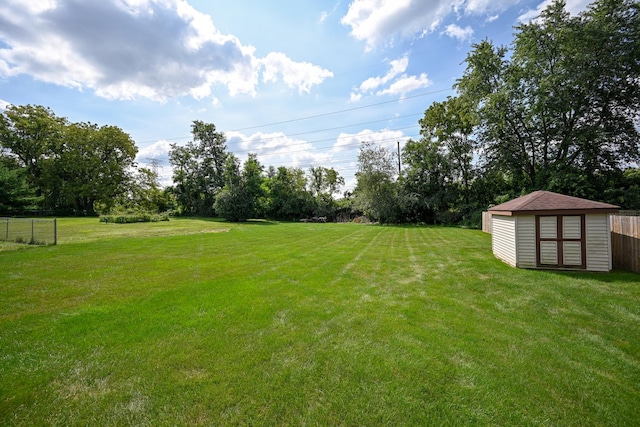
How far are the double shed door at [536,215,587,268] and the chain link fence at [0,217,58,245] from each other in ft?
58.4

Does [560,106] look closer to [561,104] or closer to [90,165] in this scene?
[561,104]

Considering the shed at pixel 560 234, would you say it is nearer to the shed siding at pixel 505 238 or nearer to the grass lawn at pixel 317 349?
the shed siding at pixel 505 238

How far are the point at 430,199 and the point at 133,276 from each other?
2338 cm

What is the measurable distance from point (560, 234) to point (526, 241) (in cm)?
80

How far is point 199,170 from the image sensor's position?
37.4 metres

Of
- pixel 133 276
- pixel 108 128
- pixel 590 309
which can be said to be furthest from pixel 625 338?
pixel 108 128

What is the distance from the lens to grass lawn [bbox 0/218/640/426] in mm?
2305

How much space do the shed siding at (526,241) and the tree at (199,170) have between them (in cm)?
3465

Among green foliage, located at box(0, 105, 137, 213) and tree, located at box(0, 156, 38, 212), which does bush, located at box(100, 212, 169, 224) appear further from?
green foliage, located at box(0, 105, 137, 213)

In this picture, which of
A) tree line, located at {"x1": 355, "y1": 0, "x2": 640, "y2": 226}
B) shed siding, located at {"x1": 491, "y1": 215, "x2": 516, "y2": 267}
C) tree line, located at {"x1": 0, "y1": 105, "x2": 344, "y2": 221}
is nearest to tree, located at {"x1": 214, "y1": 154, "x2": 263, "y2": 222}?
tree line, located at {"x1": 0, "y1": 105, "x2": 344, "y2": 221}

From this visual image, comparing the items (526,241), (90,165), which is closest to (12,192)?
(90,165)

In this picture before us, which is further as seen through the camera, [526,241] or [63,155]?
[63,155]

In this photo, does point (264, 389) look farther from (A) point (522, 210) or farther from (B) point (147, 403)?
(A) point (522, 210)

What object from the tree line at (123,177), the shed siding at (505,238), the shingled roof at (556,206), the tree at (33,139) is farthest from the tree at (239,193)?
the shingled roof at (556,206)
